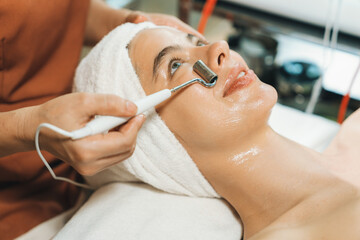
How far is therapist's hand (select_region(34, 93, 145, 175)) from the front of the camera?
80 cm

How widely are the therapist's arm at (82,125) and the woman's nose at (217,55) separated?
0.90ft

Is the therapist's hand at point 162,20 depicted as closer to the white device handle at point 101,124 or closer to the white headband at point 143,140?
the white headband at point 143,140

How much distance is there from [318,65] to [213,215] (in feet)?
4.85

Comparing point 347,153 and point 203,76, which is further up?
point 203,76

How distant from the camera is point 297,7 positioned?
5.36ft

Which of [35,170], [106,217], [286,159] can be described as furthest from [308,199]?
[35,170]

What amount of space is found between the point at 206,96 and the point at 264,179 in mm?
292

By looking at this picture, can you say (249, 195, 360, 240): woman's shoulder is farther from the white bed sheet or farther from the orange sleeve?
the orange sleeve

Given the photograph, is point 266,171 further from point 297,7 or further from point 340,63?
point 340,63

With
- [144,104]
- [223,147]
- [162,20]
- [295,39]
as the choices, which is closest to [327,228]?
[223,147]

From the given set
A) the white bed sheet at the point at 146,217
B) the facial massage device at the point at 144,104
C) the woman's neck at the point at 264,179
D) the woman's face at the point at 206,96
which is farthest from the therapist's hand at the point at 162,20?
the white bed sheet at the point at 146,217

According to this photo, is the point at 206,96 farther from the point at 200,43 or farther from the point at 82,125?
the point at 82,125

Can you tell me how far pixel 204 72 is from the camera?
3.24 feet

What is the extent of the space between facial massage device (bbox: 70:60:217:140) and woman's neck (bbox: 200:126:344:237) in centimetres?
22
